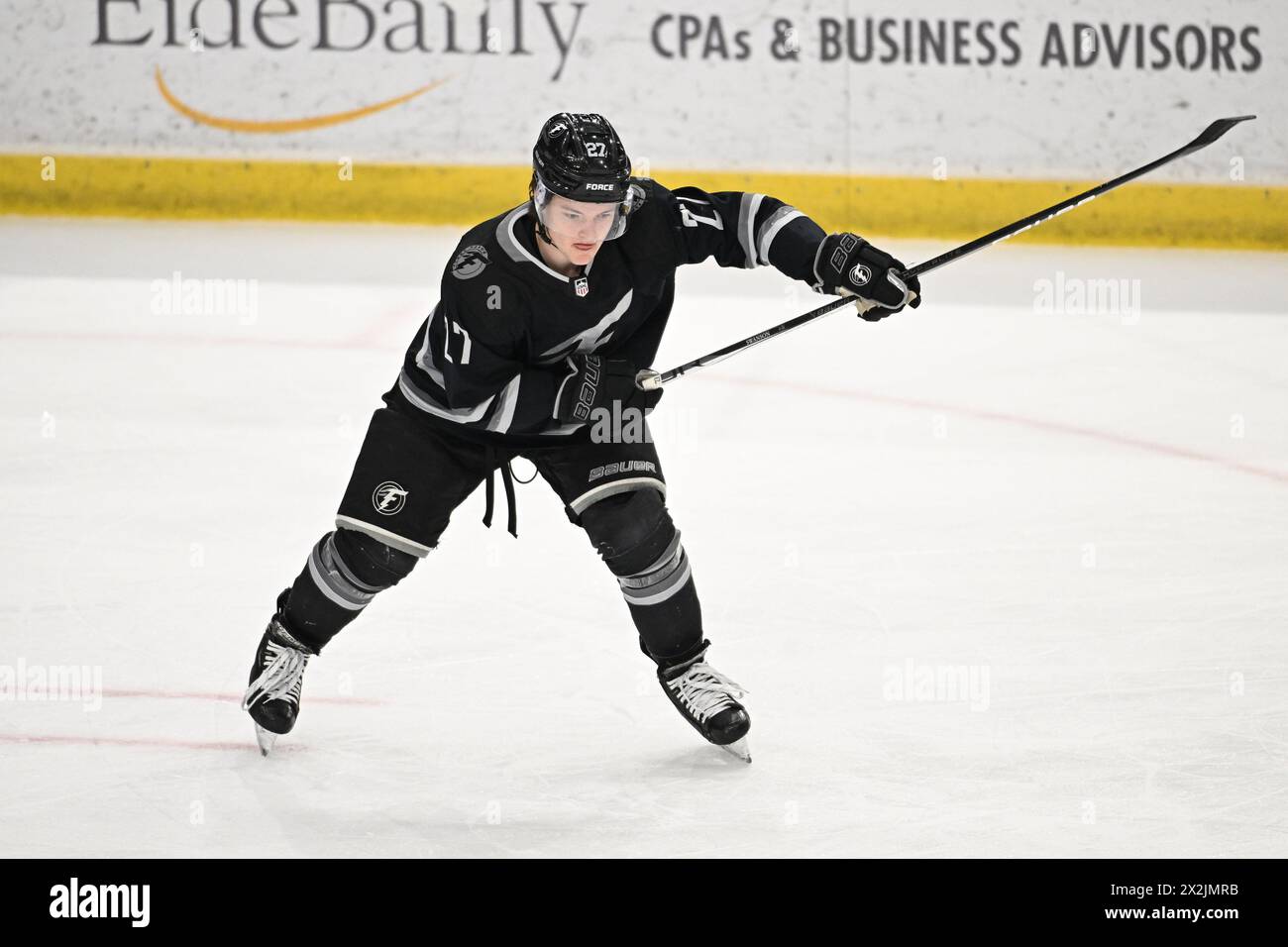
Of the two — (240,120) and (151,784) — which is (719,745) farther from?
(240,120)

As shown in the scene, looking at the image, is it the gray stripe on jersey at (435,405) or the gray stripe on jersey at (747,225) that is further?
the gray stripe on jersey at (747,225)

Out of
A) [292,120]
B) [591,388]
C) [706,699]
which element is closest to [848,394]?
[706,699]

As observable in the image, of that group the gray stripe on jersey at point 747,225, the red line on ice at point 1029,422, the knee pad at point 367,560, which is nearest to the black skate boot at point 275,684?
the knee pad at point 367,560

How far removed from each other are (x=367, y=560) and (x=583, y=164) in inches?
26.9

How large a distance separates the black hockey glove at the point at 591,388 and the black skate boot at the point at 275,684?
0.60 meters

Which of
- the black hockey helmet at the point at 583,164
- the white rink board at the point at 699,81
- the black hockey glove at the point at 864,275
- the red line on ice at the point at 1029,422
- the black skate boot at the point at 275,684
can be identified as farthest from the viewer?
the white rink board at the point at 699,81

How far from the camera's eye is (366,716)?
2895 mm

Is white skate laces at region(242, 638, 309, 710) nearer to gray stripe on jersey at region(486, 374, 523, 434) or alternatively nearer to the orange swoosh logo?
gray stripe on jersey at region(486, 374, 523, 434)

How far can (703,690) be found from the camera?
276 centimetres

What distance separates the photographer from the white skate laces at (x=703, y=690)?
273 centimetres

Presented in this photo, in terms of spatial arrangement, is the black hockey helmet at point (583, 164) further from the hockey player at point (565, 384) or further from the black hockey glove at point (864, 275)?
the black hockey glove at point (864, 275)

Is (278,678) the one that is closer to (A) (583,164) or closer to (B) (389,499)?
(B) (389,499)

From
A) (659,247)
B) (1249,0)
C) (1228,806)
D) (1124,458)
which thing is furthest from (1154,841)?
(1249,0)
